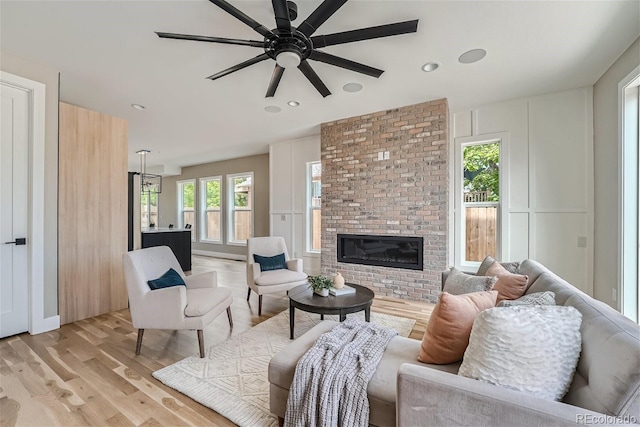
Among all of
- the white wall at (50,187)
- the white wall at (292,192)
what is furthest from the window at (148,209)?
the white wall at (50,187)

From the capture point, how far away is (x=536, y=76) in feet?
10.1

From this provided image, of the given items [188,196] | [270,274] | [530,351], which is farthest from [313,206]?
[188,196]

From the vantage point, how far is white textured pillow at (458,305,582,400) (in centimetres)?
100

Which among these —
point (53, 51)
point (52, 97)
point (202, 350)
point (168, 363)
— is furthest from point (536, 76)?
point (52, 97)

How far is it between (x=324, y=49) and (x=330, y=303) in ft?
7.74

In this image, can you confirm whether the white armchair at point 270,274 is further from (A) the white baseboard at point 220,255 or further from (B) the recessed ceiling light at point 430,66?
(A) the white baseboard at point 220,255

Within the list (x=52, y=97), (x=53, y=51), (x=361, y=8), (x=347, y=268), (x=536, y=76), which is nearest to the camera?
(x=361, y=8)

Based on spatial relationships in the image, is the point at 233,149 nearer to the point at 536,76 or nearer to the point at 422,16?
the point at 422,16

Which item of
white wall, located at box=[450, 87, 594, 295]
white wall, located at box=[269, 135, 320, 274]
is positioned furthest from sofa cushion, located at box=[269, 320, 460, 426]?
white wall, located at box=[269, 135, 320, 274]

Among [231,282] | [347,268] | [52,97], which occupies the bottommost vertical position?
[231,282]

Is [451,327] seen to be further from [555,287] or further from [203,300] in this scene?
[203,300]

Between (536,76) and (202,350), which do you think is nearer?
(202,350)

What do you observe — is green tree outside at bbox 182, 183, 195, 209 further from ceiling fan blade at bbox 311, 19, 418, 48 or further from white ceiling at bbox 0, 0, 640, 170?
ceiling fan blade at bbox 311, 19, 418, 48

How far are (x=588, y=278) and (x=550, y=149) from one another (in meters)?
1.66
